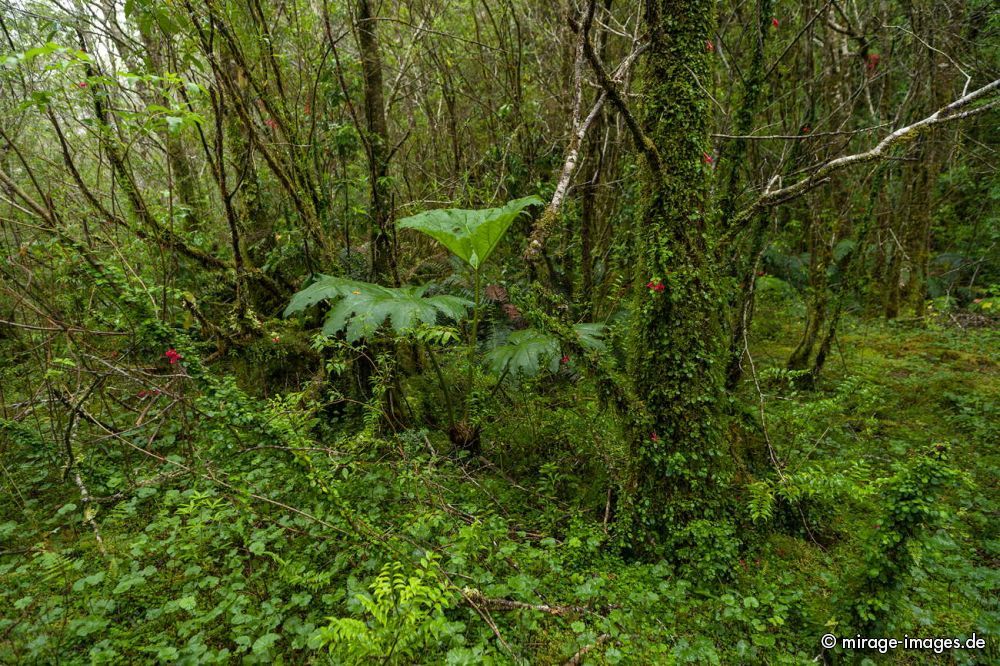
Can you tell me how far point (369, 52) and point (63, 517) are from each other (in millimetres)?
3950

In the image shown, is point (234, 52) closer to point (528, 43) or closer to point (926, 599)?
point (528, 43)

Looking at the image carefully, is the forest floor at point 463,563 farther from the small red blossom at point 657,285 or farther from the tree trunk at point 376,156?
the tree trunk at point 376,156

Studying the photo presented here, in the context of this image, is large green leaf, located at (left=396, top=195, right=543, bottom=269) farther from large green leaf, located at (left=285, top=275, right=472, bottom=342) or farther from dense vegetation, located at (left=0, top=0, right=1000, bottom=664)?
large green leaf, located at (left=285, top=275, right=472, bottom=342)

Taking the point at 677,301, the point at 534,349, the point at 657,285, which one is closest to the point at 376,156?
the point at 534,349

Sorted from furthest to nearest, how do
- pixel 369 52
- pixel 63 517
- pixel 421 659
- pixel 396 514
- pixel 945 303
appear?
pixel 945 303 → pixel 369 52 → pixel 63 517 → pixel 396 514 → pixel 421 659

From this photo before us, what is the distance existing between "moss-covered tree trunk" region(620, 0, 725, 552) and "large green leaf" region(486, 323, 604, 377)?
1.32ft

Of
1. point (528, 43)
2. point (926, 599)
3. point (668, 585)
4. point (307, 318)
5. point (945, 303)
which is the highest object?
point (528, 43)

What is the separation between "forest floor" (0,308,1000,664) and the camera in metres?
1.99

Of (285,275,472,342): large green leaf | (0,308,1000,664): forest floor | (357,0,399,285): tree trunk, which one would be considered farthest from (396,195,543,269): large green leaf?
(0,308,1000,664): forest floor

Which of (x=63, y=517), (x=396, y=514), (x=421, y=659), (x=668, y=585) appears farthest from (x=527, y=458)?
(x=63, y=517)

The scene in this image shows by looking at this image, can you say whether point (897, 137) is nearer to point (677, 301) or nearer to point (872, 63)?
point (677, 301)

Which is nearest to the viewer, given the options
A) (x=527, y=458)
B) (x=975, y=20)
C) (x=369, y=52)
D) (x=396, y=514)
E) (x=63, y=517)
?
(x=396, y=514)

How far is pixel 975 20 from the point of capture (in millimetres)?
6074

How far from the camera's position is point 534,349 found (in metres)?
2.76
